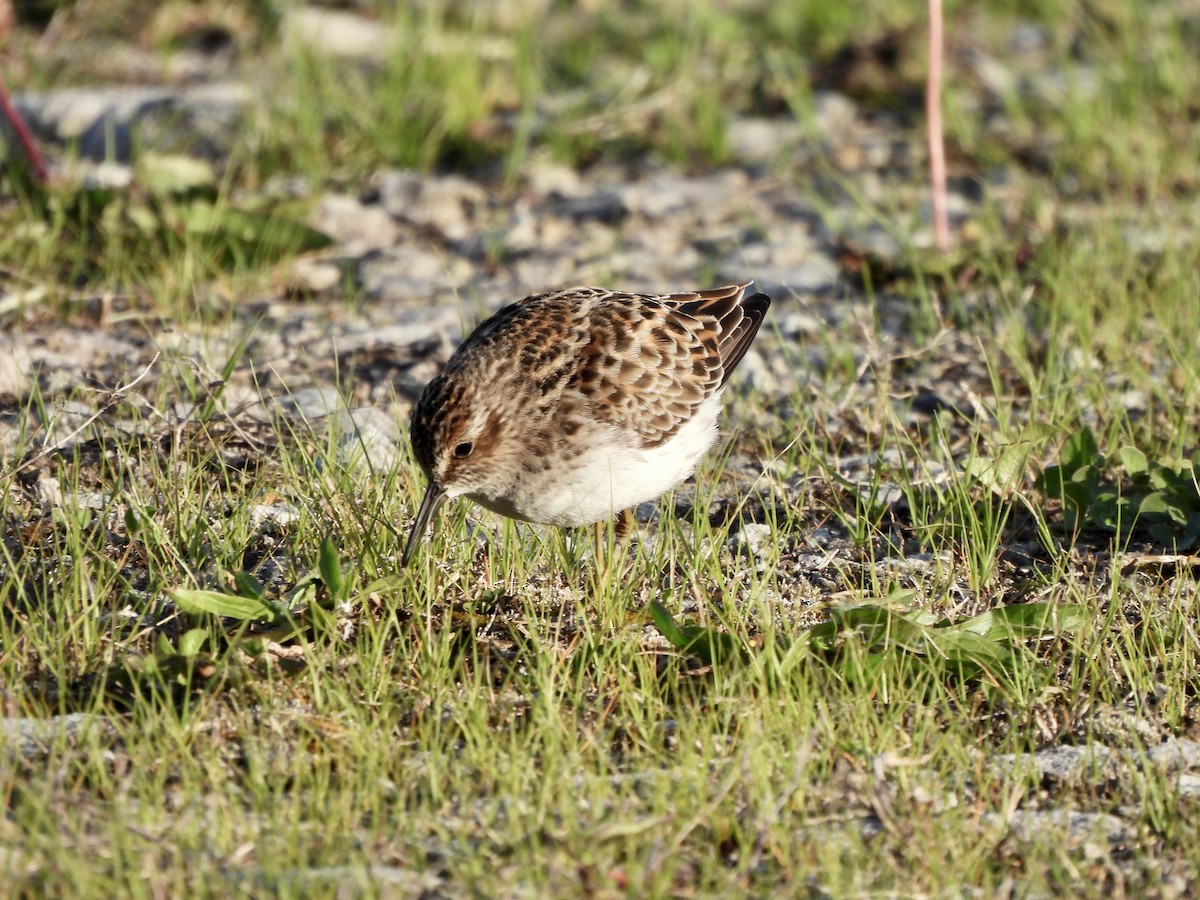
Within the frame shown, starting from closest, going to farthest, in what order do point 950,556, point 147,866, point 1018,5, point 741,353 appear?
point 147,866
point 950,556
point 741,353
point 1018,5

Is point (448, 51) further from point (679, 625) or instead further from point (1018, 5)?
point (679, 625)

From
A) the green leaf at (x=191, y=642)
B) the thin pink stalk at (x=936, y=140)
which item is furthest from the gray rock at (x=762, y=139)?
the green leaf at (x=191, y=642)

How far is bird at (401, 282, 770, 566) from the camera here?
18.2 feet

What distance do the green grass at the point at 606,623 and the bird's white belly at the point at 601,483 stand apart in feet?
0.58

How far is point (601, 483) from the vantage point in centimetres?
562

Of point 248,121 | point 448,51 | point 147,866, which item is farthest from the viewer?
point 448,51

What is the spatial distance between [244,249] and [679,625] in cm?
400

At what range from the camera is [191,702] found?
16.0 ft

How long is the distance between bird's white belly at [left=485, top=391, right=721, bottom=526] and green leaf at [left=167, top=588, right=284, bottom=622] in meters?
0.95

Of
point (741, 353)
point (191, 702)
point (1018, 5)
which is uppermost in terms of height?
point (1018, 5)

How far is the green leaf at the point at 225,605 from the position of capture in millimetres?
5012

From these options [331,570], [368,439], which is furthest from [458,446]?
[368,439]

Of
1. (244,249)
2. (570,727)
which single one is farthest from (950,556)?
(244,249)

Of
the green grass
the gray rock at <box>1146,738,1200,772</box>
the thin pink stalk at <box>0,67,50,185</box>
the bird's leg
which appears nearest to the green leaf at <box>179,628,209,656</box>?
the green grass
